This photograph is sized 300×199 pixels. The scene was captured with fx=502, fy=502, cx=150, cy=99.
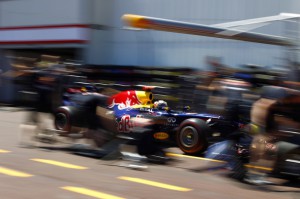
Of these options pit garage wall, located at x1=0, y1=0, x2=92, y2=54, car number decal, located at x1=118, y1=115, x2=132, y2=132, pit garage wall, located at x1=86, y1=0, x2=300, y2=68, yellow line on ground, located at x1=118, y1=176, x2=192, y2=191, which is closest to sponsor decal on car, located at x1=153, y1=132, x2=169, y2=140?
car number decal, located at x1=118, y1=115, x2=132, y2=132

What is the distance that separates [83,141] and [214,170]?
12.4 ft

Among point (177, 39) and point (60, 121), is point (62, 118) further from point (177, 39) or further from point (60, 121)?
point (177, 39)

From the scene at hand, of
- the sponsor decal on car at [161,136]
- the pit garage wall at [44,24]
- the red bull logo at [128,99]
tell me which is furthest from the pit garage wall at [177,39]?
the sponsor decal on car at [161,136]

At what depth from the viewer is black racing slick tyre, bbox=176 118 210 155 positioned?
33.0 feet

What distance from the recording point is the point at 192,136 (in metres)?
10.2

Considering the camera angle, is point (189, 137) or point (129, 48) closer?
point (189, 137)

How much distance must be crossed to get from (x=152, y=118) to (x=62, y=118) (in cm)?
267

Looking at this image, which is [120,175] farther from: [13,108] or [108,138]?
[13,108]

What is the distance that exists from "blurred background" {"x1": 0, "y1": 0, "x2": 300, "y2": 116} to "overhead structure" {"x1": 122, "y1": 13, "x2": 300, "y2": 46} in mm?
2732

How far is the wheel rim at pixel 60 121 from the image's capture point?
37.2ft

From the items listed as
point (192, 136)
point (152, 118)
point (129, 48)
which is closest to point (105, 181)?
point (152, 118)

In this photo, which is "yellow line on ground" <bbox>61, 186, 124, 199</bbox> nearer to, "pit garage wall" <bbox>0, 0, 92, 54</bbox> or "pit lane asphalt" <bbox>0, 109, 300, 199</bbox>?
"pit lane asphalt" <bbox>0, 109, 300, 199</bbox>

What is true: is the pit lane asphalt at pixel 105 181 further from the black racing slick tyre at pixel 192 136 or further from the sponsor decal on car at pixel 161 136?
the sponsor decal on car at pixel 161 136

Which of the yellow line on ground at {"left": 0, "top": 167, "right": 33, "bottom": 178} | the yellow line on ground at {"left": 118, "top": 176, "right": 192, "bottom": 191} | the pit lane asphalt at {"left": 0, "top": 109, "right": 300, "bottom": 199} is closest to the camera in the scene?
the pit lane asphalt at {"left": 0, "top": 109, "right": 300, "bottom": 199}
